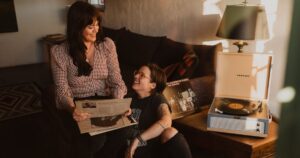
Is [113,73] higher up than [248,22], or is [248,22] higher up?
[248,22]

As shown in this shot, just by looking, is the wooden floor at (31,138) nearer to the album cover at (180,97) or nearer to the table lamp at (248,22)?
the album cover at (180,97)

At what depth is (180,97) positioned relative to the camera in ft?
6.87

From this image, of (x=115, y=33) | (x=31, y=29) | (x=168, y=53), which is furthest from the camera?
(x=31, y=29)

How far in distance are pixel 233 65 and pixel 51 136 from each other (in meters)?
1.69

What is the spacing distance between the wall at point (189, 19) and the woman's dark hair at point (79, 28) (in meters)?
1.30

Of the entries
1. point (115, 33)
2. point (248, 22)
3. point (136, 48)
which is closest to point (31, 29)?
point (115, 33)

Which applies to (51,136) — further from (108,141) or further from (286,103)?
(286,103)

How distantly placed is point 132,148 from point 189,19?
1782 millimetres

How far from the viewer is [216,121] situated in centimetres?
186

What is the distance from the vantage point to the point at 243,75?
2.02m

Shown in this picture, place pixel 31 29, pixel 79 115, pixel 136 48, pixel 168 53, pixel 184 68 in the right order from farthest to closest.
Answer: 1. pixel 31 29
2. pixel 136 48
3. pixel 168 53
4. pixel 184 68
5. pixel 79 115

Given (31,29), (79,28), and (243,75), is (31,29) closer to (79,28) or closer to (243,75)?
(79,28)

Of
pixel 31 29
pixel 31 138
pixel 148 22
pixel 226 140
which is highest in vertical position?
pixel 148 22

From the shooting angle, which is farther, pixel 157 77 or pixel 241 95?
pixel 241 95
